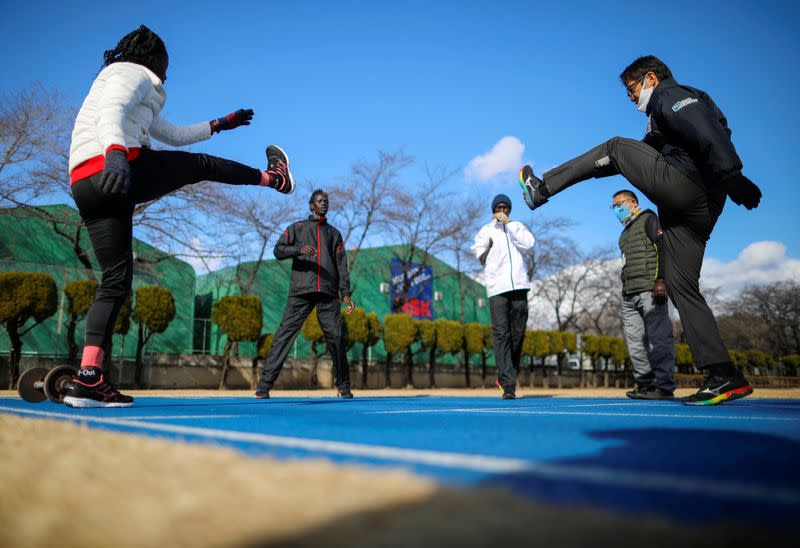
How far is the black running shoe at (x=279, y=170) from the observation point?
4.28 metres

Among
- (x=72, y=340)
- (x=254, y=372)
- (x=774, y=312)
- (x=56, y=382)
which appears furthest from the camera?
(x=774, y=312)

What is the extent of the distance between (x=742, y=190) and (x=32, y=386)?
4608 millimetres

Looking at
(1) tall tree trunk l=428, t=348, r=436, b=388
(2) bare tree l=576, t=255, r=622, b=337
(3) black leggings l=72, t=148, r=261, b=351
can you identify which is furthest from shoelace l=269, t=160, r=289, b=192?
(2) bare tree l=576, t=255, r=622, b=337

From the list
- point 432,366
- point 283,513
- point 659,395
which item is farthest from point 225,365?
point 283,513

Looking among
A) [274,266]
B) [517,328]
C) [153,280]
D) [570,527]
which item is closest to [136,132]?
[570,527]

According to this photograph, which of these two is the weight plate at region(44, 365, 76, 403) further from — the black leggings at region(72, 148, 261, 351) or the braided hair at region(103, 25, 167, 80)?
the braided hair at region(103, 25, 167, 80)

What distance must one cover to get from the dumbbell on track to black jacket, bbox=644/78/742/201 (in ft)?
12.8

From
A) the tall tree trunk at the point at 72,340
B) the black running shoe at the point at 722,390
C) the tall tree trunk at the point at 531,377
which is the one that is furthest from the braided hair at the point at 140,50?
the tall tree trunk at the point at 531,377

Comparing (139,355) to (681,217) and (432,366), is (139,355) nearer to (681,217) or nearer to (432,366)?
(432,366)

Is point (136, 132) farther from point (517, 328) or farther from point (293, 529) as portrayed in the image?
point (517, 328)

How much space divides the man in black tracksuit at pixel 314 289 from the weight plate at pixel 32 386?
214cm

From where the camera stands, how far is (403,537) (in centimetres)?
71

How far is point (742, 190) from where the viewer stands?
122 inches

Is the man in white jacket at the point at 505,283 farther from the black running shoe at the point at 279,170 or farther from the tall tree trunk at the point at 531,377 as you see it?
the tall tree trunk at the point at 531,377
